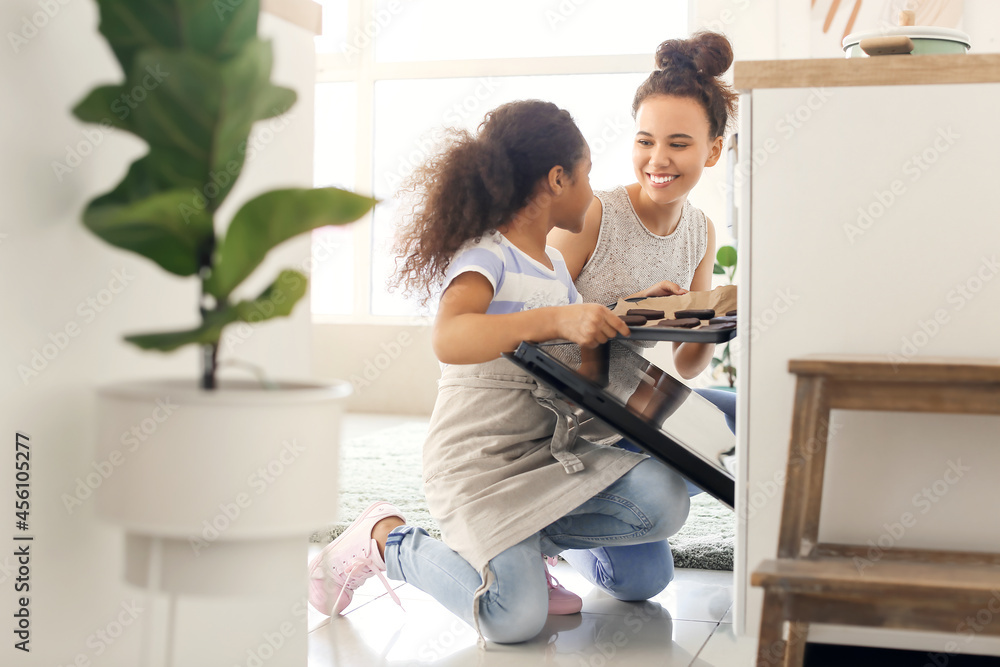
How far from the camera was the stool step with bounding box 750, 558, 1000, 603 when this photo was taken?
0.75 metres

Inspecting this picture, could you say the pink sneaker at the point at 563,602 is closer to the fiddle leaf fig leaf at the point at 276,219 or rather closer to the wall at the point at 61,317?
the wall at the point at 61,317

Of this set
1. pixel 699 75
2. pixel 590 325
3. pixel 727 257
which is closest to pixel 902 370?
pixel 590 325

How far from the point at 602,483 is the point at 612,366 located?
0.60ft

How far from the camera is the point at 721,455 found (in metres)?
1.19

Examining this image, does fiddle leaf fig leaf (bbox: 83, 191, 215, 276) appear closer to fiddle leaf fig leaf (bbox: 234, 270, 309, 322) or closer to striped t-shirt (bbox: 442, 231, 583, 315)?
fiddle leaf fig leaf (bbox: 234, 270, 309, 322)

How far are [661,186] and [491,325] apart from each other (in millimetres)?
617

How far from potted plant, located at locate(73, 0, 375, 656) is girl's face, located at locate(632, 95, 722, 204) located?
45.0 inches

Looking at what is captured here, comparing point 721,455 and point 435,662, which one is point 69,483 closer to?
point 435,662

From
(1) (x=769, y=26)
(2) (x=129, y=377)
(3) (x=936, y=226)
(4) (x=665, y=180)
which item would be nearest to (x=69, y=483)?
(2) (x=129, y=377)

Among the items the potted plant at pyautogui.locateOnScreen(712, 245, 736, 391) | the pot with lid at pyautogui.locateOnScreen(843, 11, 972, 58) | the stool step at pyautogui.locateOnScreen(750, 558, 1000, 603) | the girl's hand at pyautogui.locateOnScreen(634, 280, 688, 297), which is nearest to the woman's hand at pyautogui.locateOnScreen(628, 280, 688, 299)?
the girl's hand at pyautogui.locateOnScreen(634, 280, 688, 297)

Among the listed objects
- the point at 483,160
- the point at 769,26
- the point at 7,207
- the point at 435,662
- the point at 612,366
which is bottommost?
the point at 435,662

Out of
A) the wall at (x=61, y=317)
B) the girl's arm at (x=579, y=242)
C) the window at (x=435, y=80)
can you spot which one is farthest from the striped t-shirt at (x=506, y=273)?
the window at (x=435, y=80)

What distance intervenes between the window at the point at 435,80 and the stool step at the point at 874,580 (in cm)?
345

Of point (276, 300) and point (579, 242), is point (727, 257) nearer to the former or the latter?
point (579, 242)
